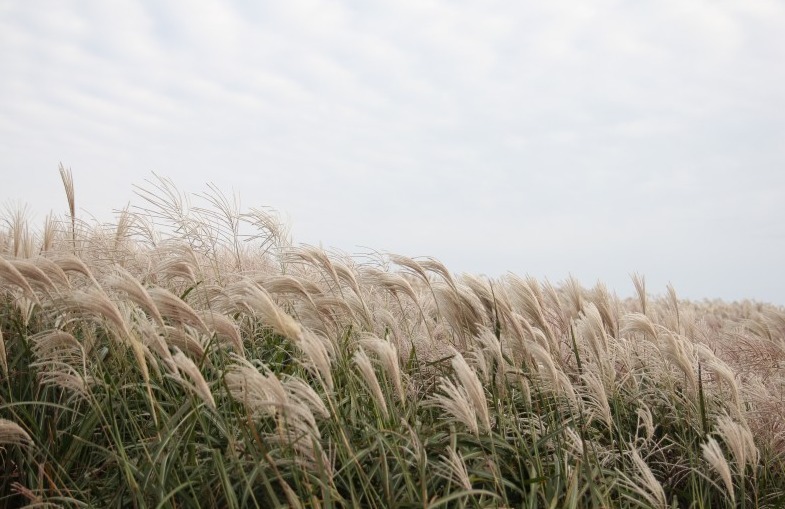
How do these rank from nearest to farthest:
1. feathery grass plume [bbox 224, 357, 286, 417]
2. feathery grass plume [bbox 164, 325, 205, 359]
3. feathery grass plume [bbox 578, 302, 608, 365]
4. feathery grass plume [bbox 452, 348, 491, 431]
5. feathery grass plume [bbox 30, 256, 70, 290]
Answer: feathery grass plume [bbox 224, 357, 286, 417] → feathery grass plume [bbox 452, 348, 491, 431] → feathery grass plume [bbox 164, 325, 205, 359] → feathery grass plume [bbox 30, 256, 70, 290] → feathery grass plume [bbox 578, 302, 608, 365]

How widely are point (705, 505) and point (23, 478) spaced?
11.3ft

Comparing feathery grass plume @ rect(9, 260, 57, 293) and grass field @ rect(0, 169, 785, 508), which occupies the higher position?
feathery grass plume @ rect(9, 260, 57, 293)

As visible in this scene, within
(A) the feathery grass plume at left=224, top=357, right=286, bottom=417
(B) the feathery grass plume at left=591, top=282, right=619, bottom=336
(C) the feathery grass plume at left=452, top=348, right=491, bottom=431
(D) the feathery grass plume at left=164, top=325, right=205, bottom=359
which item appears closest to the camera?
(A) the feathery grass plume at left=224, top=357, right=286, bottom=417

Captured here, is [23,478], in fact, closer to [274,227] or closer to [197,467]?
[197,467]

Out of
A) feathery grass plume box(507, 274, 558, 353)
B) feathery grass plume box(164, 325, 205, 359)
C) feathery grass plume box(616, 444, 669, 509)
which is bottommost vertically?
feathery grass plume box(616, 444, 669, 509)

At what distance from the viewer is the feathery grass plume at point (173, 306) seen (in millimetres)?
2607

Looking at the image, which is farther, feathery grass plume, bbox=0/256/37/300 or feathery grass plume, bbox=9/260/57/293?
feathery grass plume, bbox=9/260/57/293

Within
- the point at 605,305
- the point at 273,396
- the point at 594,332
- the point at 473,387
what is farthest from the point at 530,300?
the point at 273,396

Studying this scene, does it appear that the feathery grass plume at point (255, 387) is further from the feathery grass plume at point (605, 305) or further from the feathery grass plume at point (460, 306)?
the feathery grass plume at point (605, 305)

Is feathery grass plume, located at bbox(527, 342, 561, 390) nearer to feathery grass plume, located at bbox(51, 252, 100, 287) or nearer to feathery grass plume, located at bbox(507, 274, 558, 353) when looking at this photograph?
feathery grass plume, located at bbox(507, 274, 558, 353)

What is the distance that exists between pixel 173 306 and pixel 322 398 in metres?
1.08

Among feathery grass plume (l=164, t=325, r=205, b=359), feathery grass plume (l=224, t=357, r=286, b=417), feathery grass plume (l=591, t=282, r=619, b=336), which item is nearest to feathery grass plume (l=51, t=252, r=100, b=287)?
feathery grass plume (l=164, t=325, r=205, b=359)

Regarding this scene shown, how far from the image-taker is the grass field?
2.62m

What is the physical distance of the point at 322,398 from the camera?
3467 mm
